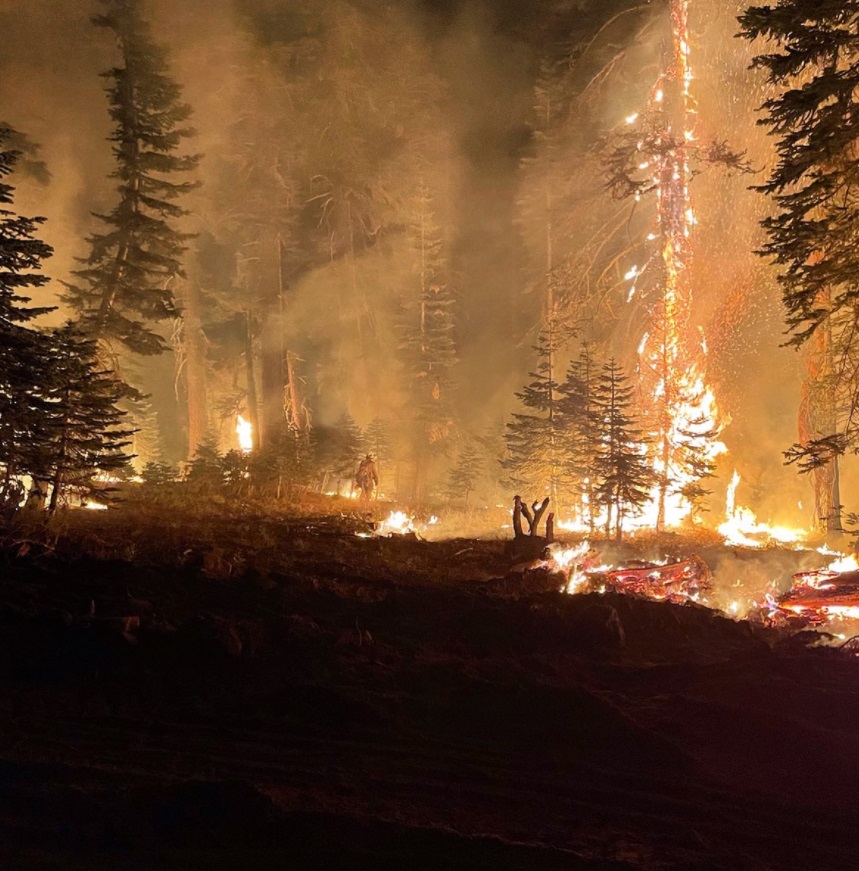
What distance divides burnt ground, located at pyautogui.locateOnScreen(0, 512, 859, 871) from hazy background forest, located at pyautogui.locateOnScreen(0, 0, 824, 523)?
47.0 feet

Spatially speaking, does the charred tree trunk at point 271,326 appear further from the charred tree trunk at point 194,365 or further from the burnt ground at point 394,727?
the burnt ground at point 394,727

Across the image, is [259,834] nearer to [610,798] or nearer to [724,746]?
[610,798]

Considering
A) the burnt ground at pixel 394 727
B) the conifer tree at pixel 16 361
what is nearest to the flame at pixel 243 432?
the conifer tree at pixel 16 361

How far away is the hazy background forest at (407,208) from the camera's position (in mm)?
20297

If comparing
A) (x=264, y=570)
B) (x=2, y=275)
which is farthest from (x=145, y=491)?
(x=264, y=570)

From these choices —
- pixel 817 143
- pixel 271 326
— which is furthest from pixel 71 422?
pixel 271 326

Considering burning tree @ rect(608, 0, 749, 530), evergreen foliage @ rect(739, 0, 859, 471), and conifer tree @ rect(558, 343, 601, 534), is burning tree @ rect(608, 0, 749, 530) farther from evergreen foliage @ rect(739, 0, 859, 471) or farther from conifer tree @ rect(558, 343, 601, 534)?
evergreen foliage @ rect(739, 0, 859, 471)

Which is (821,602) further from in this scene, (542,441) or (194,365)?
(194,365)

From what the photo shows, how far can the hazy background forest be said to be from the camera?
20.3m

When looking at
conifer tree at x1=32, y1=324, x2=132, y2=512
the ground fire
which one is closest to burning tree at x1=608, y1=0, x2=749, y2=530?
the ground fire

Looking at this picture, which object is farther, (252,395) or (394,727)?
(252,395)

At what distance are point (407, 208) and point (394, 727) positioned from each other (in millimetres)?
25982

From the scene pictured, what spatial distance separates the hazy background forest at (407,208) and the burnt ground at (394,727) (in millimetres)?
14320

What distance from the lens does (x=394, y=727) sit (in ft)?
18.8
